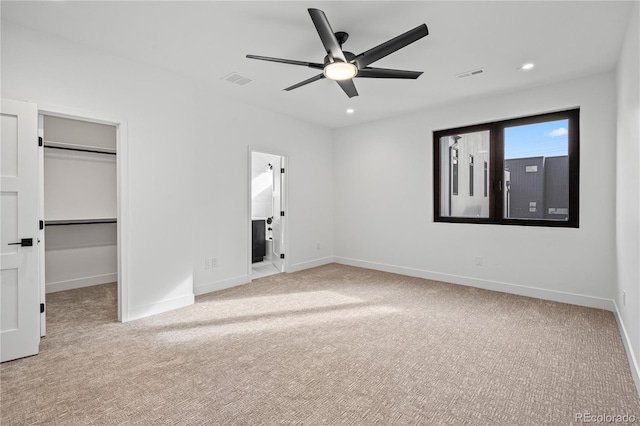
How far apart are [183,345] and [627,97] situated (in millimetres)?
4478

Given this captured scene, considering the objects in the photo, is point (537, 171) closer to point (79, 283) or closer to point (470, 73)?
point (470, 73)

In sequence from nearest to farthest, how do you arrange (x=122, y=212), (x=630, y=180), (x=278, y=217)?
(x=630, y=180)
(x=122, y=212)
(x=278, y=217)

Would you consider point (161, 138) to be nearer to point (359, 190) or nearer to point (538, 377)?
point (359, 190)

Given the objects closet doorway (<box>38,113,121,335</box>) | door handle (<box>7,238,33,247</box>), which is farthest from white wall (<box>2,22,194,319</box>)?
closet doorway (<box>38,113,121,335</box>)

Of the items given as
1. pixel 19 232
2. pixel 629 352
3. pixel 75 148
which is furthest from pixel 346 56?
pixel 75 148

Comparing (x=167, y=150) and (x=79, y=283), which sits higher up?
(x=167, y=150)

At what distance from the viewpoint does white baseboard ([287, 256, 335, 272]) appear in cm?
562

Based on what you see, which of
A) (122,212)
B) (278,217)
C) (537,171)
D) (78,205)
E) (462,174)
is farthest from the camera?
(278,217)

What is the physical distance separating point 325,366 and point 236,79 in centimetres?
338

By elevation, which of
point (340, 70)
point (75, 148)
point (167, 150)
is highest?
point (340, 70)

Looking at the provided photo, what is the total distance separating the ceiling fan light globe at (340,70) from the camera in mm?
2645

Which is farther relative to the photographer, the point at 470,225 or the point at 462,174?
the point at 462,174

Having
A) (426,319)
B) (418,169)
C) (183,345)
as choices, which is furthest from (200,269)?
(418,169)

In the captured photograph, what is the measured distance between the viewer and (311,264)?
5957mm
